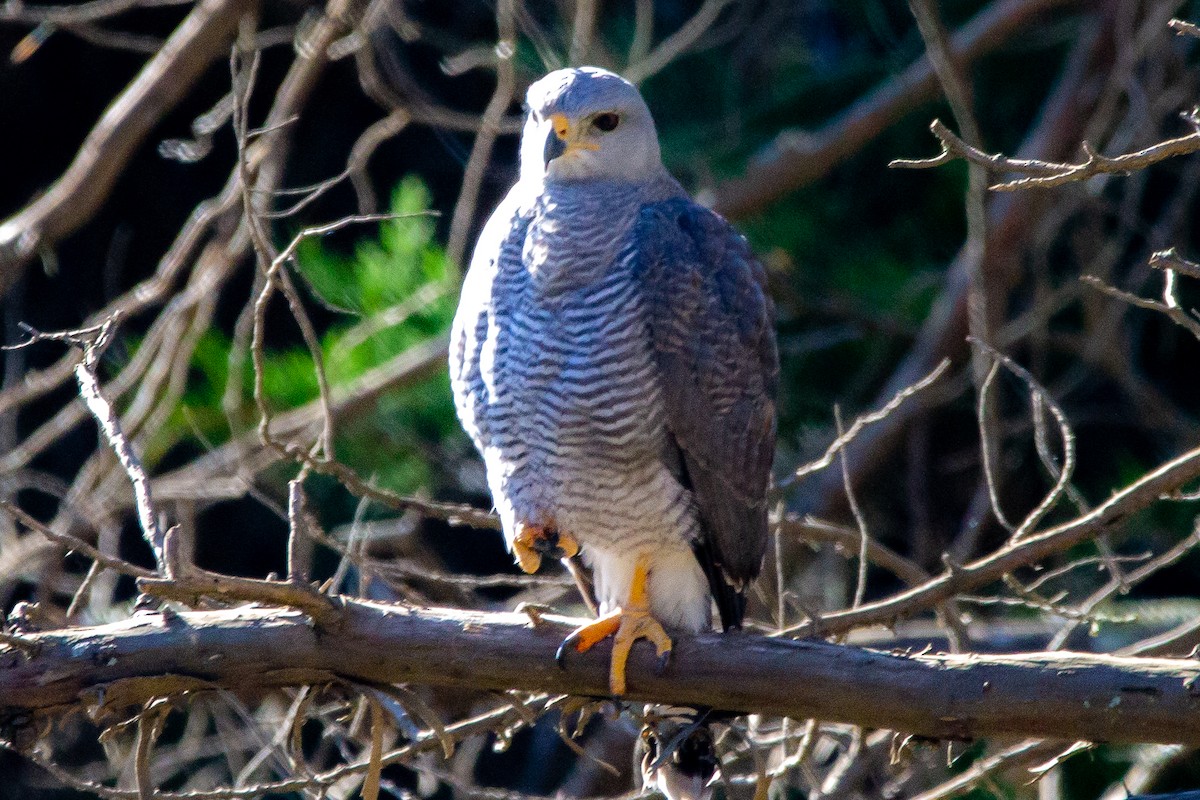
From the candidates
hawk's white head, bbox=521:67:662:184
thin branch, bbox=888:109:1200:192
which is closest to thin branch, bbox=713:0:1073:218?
hawk's white head, bbox=521:67:662:184

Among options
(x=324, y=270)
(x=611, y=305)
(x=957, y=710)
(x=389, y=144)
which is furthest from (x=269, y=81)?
(x=957, y=710)

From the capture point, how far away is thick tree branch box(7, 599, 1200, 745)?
2.35m

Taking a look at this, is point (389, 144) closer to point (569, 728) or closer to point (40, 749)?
point (569, 728)

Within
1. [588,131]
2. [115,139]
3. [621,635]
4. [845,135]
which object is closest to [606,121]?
[588,131]

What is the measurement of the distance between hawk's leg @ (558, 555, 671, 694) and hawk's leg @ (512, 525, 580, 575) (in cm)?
21

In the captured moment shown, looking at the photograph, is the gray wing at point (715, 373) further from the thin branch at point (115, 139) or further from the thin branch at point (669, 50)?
the thin branch at point (115, 139)

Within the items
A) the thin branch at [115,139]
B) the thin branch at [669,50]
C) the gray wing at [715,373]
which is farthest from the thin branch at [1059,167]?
the thin branch at [115,139]

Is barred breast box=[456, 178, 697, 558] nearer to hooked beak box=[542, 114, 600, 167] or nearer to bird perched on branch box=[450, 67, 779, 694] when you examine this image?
bird perched on branch box=[450, 67, 779, 694]

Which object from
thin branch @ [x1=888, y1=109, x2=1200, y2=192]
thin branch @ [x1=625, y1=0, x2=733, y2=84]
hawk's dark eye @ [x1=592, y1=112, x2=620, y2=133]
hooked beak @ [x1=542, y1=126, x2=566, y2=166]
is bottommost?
thin branch @ [x1=888, y1=109, x2=1200, y2=192]

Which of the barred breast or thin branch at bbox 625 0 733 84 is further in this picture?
thin branch at bbox 625 0 733 84

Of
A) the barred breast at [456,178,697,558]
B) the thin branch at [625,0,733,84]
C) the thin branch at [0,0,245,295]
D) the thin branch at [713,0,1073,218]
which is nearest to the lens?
the barred breast at [456,178,697,558]

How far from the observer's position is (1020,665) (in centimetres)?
245

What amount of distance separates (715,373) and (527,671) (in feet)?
2.53

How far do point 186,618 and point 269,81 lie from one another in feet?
12.3
